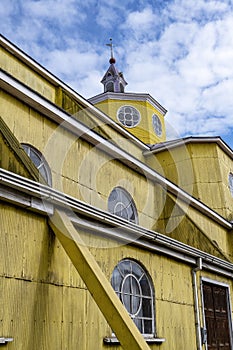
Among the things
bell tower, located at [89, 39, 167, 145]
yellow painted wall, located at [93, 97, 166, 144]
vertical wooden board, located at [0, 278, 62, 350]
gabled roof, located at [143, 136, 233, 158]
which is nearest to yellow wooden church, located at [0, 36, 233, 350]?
vertical wooden board, located at [0, 278, 62, 350]

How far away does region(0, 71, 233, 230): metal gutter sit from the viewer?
8055mm

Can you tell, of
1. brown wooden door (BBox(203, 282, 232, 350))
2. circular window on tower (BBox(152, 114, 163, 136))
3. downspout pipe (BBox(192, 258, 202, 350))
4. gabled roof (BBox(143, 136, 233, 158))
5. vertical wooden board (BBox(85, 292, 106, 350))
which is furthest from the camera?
circular window on tower (BBox(152, 114, 163, 136))

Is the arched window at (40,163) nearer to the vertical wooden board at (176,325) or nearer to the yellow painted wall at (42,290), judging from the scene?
the yellow painted wall at (42,290)

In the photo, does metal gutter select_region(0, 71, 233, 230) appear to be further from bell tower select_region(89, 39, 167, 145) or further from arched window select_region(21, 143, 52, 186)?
bell tower select_region(89, 39, 167, 145)

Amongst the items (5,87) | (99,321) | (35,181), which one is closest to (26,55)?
(5,87)

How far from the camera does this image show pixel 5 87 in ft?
26.0

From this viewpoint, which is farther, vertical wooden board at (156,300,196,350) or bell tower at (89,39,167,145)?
bell tower at (89,39,167,145)

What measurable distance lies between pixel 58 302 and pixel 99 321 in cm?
100

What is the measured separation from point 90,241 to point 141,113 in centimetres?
1831

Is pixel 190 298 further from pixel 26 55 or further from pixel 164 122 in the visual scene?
pixel 164 122

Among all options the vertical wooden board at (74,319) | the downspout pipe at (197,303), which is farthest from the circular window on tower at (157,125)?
the vertical wooden board at (74,319)

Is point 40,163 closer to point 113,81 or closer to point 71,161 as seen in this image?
point 71,161

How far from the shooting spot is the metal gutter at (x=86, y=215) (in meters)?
5.12

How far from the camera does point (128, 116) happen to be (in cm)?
2377
